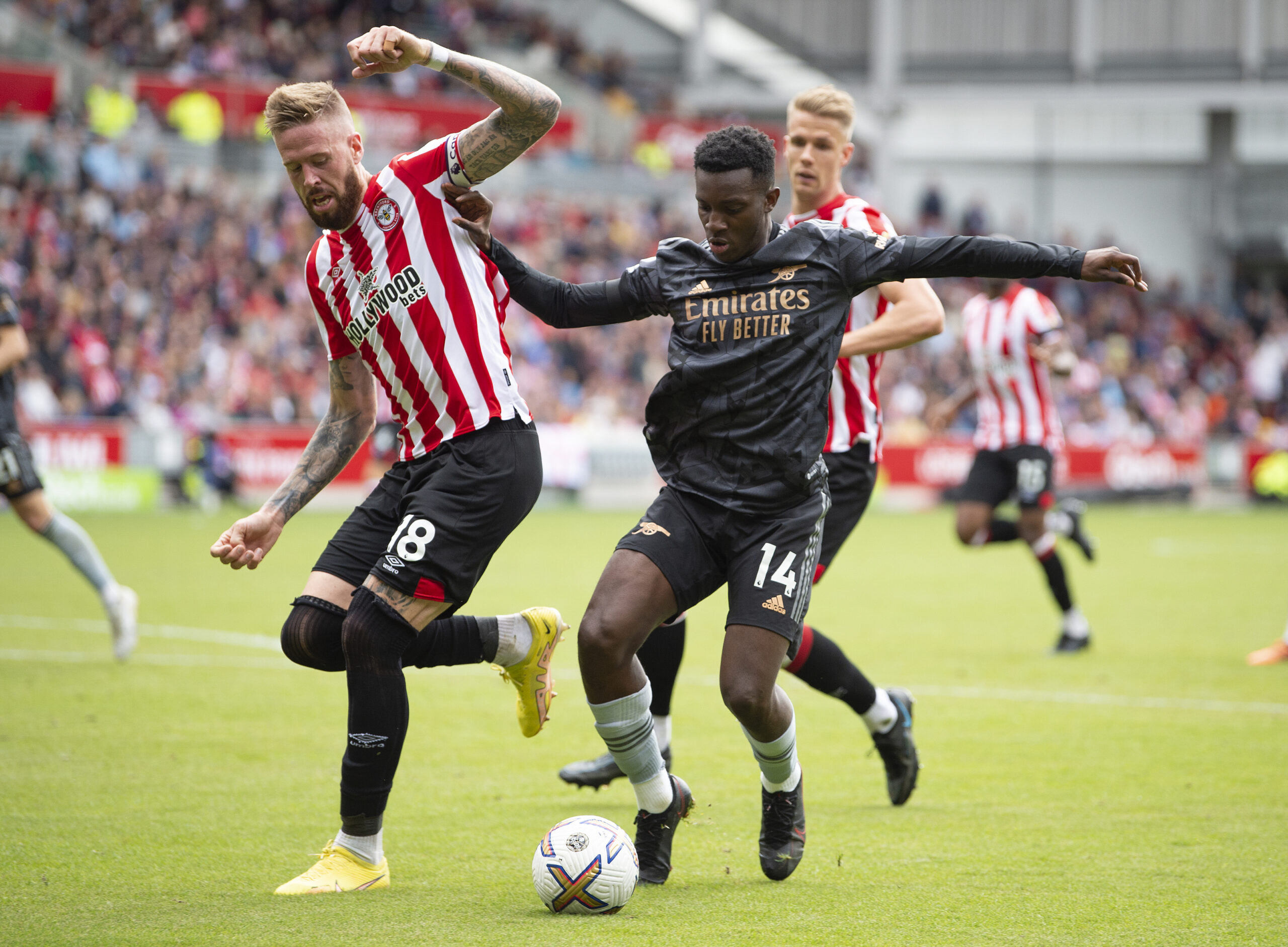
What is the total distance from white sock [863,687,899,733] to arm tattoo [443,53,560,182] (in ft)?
8.18

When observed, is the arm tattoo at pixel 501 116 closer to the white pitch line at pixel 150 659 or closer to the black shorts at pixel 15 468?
the black shorts at pixel 15 468

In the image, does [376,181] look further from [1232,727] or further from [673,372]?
[1232,727]

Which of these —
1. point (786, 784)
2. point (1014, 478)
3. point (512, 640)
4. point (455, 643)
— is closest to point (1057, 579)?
point (1014, 478)

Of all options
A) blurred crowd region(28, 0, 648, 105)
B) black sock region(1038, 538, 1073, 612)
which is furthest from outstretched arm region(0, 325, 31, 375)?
blurred crowd region(28, 0, 648, 105)

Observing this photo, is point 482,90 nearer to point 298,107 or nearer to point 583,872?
point 298,107

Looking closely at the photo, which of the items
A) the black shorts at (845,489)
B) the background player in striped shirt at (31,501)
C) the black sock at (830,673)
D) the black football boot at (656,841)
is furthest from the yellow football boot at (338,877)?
the background player in striped shirt at (31,501)

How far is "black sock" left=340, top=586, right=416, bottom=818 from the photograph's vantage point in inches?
170

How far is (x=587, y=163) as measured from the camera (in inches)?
1145

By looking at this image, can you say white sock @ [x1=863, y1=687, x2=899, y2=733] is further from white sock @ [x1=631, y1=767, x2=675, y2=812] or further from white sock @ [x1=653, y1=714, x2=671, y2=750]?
white sock @ [x1=631, y1=767, x2=675, y2=812]

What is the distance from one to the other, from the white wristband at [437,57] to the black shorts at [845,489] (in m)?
2.41

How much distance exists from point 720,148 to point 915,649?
5895mm

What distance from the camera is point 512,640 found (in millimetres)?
4945

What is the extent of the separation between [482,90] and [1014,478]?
250 inches

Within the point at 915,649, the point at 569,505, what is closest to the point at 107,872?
the point at 915,649
